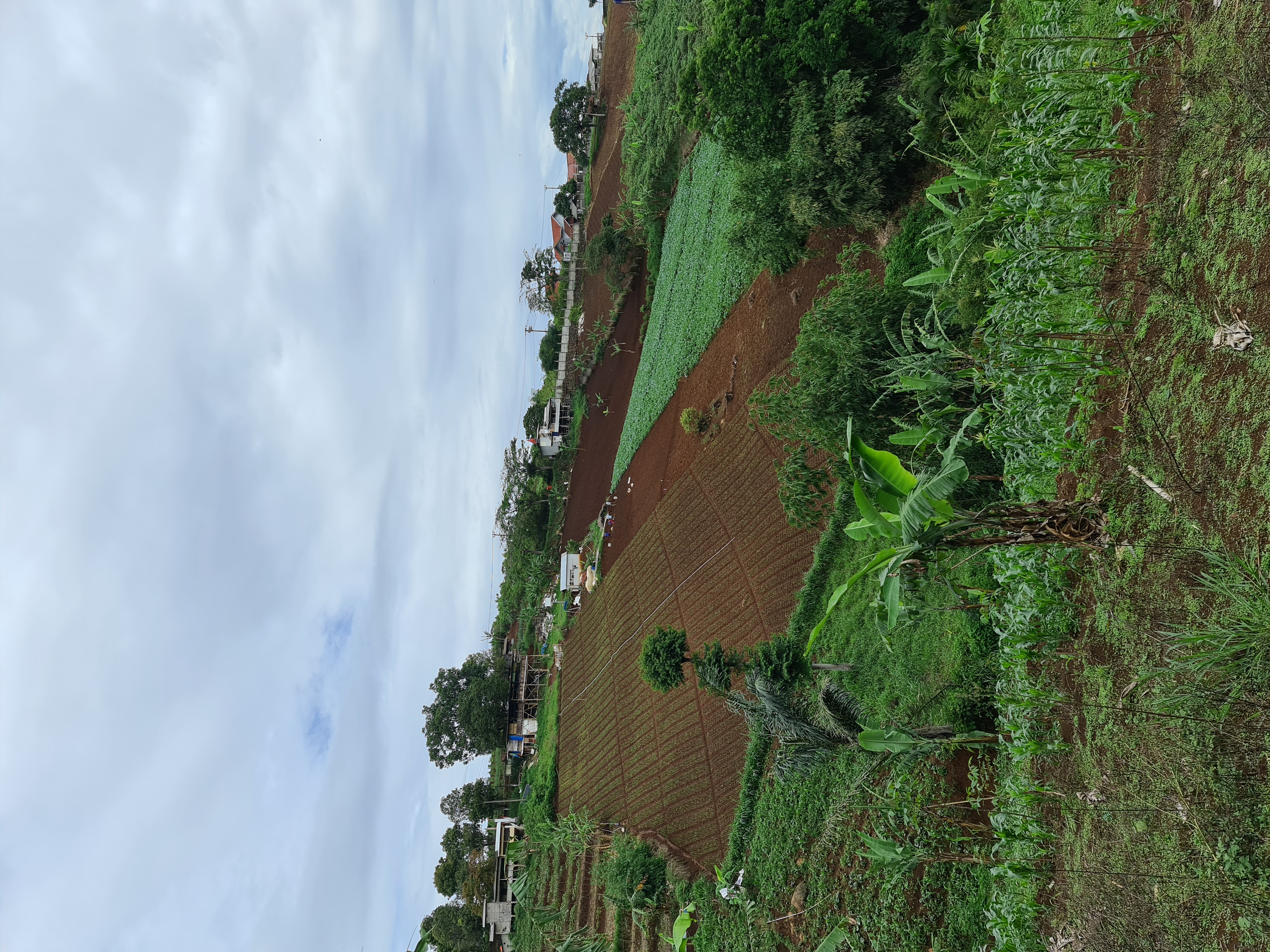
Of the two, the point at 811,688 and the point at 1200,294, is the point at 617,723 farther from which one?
the point at 1200,294

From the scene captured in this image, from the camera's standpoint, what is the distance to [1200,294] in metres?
→ 4.84

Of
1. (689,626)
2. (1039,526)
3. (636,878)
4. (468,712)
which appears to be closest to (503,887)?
(468,712)

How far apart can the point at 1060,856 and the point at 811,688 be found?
4662 mm

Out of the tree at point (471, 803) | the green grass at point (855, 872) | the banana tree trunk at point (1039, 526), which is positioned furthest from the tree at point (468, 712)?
the banana tree trunk at point (1039, 526)

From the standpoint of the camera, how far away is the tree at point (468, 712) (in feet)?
93.7

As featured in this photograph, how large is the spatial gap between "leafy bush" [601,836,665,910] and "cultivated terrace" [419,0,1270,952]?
0.27 feet

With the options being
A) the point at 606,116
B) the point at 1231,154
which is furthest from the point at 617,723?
the point at 606,116

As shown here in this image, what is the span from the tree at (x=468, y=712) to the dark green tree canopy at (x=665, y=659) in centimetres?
1731

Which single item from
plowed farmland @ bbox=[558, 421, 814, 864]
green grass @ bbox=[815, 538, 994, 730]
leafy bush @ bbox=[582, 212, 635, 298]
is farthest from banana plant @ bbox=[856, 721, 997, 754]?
leafy bush @ bbox=[582, 212, 635, 298]

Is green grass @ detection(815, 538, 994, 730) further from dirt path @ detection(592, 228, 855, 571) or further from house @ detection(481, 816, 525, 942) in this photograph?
house @ detection(481, 816, 525, 942)

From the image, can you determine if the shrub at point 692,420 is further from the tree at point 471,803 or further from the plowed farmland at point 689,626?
the tree at point 471,803

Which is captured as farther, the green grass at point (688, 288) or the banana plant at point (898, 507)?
the green grass at point (688, 288)

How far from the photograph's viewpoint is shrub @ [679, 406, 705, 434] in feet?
53.9

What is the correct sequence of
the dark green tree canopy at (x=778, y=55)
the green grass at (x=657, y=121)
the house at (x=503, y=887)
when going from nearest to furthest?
the dark green tree canopy at (x=778, y=55)
the green grass at (x=657, y=121)
the house at (x=503, y=887)
